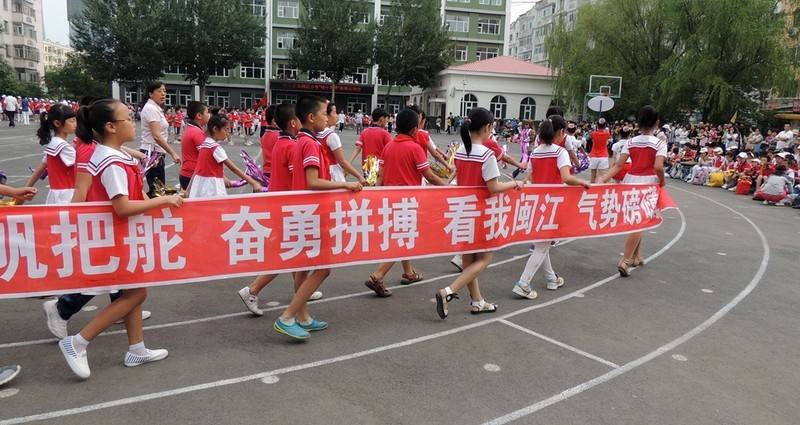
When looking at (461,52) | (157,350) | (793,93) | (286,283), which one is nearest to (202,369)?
(157,350)

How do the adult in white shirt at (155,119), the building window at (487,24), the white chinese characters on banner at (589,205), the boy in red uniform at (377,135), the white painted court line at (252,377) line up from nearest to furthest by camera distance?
the white painted court line at (252,377), the white chinese characters on banner at (589,205), the adult in white shirt at (155,119), the boy in red uniform at (377,135), the building window at (487,24)

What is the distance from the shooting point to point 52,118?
5.22 meters

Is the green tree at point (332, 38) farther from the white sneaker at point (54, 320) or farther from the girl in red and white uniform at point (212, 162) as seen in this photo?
the white sneaker at point (54, 320)

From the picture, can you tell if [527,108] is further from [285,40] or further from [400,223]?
[400,223]

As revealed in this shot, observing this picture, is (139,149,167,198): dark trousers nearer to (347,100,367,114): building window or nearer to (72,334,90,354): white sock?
(72,334,90,354): white sock

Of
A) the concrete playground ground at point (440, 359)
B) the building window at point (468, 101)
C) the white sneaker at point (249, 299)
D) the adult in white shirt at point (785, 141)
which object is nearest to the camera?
the concrete playground ground at point (440, 359)

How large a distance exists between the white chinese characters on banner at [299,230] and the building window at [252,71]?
179 feet

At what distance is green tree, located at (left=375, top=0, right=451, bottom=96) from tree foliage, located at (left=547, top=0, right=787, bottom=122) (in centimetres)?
1740

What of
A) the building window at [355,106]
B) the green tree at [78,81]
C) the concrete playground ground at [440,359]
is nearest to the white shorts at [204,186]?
the concrete playground ground at [440,359]

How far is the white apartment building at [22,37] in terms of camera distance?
70.4 m

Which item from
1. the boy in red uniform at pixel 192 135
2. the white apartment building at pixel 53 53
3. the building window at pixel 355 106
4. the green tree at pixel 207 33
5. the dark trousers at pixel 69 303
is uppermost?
the white apartment building at pixel 53 53

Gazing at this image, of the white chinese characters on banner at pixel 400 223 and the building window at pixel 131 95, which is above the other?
the building window at pixel 131 95

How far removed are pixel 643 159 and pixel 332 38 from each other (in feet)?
145

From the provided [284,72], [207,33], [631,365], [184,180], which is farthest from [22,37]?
[631,365]
